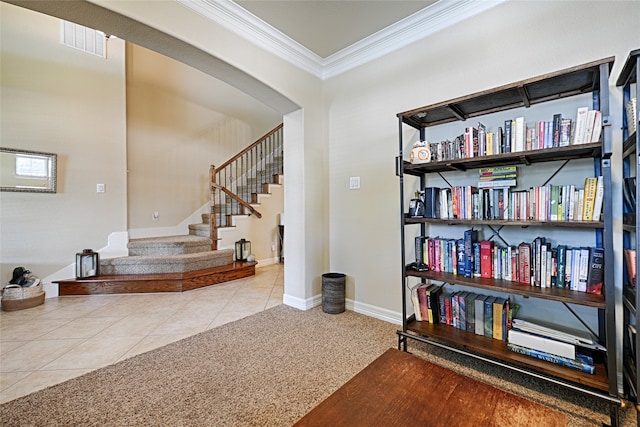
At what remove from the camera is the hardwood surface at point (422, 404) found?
2.96 feet

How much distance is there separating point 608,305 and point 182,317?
10.8ft

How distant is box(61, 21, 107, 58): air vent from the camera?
3.67 m

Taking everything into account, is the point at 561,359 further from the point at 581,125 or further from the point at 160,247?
the point at 160,247

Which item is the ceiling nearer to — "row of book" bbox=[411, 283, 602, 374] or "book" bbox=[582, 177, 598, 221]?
"book" bbox=[582, 177, 598, 221]

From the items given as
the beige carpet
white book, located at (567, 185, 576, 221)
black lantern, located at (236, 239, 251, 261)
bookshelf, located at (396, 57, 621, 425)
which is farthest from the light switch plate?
black lantern, located at (236, 239, 251, 261)

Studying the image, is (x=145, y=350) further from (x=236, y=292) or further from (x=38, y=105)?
(x=38, y=105)

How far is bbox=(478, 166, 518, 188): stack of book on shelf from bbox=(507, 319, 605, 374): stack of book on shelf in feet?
3.10

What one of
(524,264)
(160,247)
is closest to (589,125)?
(524,264)

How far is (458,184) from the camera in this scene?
218 cm

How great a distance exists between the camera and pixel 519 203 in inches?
69.5

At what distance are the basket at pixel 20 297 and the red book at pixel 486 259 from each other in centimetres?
468

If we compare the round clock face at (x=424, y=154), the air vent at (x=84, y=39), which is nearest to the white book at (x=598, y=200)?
the round clock face at (x=424, y=154)

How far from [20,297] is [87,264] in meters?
0.75

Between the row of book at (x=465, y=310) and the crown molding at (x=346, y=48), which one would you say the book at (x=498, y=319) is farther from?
the crown molding at (x=346, y=48)
